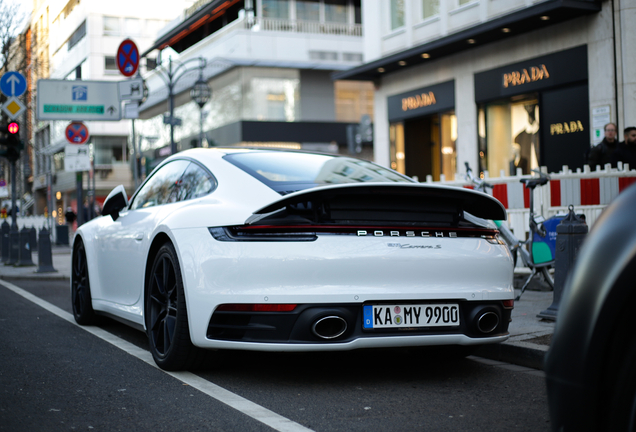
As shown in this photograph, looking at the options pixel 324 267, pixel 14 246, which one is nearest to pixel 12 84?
pixel 14 246

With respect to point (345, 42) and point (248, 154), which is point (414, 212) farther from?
point (345, 42)

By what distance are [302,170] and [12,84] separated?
1250 centimetres

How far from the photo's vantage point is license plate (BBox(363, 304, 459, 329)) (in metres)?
3.99

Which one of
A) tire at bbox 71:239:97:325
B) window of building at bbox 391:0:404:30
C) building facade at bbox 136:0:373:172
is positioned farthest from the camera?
building facade at bbox 136:0:373:172

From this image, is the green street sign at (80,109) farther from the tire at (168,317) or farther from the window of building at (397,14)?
the tire at (168,317)

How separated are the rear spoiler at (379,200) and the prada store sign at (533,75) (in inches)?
464

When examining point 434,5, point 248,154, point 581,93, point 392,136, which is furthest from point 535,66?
point 248,154

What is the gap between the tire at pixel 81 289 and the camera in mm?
6590

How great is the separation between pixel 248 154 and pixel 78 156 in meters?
12.1

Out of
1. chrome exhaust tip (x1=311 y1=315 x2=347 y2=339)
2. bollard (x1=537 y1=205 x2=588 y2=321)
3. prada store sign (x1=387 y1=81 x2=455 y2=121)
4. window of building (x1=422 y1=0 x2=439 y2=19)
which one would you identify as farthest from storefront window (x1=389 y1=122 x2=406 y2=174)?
chrome exhaust tip (x1=311 y1=315 x2=347 y2=339)

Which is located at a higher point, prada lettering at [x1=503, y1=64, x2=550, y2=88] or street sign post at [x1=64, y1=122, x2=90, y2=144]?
prada lettering at [x1=503, y1=64, x2=550, y2=88]

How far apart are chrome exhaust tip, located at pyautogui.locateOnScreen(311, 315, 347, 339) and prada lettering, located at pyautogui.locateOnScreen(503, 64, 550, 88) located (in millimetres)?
13205

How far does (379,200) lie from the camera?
4.13 m

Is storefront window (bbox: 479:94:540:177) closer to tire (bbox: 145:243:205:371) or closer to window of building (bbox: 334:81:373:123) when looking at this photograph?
tire (bbox: 145:243:205:371)
